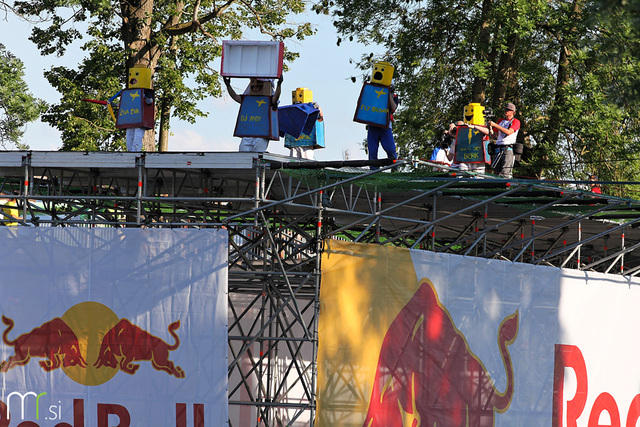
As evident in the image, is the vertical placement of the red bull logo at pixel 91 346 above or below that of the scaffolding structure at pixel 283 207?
below

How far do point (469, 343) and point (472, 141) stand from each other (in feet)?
12.7

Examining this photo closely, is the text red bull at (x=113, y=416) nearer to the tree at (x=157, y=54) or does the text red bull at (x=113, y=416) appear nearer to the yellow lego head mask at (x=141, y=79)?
the yellow lego head mask at (x=141, y=79)

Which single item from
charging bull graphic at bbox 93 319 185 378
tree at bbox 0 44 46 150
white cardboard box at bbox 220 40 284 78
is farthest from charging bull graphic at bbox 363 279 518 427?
tree at bbox 0 44 46 150

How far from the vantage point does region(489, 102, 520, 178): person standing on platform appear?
18266 mm

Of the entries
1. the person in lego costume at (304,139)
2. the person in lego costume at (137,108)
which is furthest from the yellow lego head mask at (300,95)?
the person in lego costume at (137,108)

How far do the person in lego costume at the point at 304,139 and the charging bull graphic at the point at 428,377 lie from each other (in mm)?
3654

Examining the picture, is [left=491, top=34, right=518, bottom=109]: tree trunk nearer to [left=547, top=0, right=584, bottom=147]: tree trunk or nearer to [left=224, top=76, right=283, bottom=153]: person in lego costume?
[left=547, top=0, right=584, bottom=147]: tree trunk

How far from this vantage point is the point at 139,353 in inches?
567

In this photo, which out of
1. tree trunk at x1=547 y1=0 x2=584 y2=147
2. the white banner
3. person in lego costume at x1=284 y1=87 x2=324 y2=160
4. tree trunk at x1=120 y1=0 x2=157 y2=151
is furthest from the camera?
tree trunk at x1=547 y1=0 x2=584 y2=147

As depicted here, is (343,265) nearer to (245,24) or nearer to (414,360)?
(414,360)

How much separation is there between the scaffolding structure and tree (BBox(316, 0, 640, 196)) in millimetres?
3269

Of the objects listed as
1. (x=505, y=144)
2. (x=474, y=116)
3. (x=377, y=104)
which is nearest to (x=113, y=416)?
(x=377, y=104)

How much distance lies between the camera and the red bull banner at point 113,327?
47.0 feet

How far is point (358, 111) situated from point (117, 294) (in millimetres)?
5282
